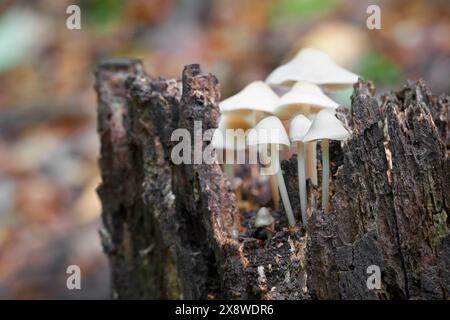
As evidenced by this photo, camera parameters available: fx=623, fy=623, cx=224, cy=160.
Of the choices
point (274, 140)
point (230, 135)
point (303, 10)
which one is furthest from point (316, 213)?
point (303, 10)

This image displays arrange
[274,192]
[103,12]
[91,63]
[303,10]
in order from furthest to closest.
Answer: [103,12], [91,63], [303,10], [274,192]

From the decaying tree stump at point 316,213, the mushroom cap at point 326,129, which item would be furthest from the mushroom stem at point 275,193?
the mushroom cap at point 326,129

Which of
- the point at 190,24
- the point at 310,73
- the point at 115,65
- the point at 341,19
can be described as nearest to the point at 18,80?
the point at 190,24

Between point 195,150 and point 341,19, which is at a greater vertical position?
point 341,19

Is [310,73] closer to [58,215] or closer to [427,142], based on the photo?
[427,142]

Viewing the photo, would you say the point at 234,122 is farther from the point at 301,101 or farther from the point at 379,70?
the point at 379,70

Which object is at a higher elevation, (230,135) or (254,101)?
(254,101)

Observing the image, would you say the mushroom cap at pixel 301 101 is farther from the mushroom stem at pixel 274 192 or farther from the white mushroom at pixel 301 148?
the mushroom stem at pixel 274 192
